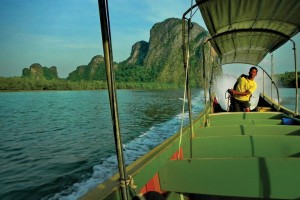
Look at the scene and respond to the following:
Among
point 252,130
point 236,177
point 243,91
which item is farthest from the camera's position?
point 243,91

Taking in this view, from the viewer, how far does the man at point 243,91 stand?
7752 mm

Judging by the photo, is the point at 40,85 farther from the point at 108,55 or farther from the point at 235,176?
the point at 108,55

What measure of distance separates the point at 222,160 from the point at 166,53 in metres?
193

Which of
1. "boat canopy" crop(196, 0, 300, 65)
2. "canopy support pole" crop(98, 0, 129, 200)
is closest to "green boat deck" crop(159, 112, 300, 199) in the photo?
"canopy support pole" crop(98, 0, 129, 200)

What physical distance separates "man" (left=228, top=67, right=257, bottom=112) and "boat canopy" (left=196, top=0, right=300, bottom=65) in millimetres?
1048

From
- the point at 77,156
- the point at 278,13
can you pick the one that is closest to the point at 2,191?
the point at 77,156

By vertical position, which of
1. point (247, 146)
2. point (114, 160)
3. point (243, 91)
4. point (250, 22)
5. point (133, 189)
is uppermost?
point (250, 22)

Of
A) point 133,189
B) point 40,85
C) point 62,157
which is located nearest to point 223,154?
point 133,189

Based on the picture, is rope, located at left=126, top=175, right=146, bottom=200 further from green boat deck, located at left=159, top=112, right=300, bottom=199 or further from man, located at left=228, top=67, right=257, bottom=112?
man, located at left=228, top=67, right=257, bottom=112

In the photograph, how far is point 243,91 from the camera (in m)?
7.95

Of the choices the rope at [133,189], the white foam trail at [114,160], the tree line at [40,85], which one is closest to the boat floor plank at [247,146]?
the rope at [133,189]

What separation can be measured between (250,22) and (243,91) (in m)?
2.43

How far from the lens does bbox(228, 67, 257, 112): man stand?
7752mm

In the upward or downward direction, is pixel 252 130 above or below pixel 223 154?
above
